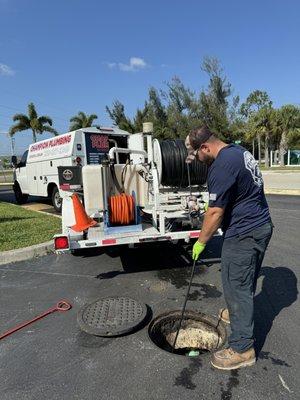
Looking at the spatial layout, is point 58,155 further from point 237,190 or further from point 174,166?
point 237,190

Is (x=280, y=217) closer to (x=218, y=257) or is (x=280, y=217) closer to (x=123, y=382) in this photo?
(x=218, y=257)

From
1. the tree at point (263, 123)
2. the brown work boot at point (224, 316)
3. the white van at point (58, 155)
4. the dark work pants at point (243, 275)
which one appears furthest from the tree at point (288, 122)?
the dark work pants at point (243, 275)

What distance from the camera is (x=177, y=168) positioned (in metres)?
5.76

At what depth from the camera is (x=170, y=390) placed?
2.78 m

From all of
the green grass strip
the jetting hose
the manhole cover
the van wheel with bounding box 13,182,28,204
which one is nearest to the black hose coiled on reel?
the jetting hose

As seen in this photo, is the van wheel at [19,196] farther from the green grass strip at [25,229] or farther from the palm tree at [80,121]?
the palm tree at [80,121]

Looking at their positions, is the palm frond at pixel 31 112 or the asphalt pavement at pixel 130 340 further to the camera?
the palm frond at pixel 31 112

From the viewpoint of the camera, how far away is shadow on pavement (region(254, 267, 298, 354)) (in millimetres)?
3646

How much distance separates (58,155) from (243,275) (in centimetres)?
907

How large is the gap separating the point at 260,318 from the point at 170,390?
1.49 m

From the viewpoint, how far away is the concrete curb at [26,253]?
611 cm

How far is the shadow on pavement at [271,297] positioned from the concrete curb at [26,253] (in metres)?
3.77

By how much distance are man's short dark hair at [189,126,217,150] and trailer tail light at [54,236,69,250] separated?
2.39 meters

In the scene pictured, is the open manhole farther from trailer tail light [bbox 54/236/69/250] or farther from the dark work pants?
trailer tail light [bbox 54/236/69/250]
